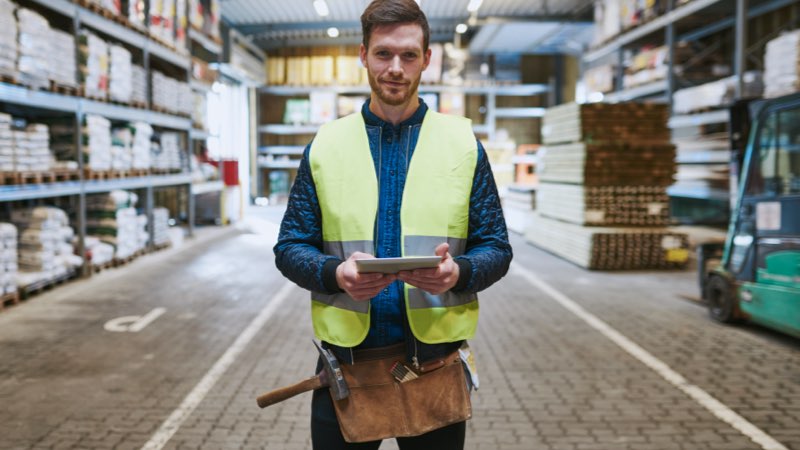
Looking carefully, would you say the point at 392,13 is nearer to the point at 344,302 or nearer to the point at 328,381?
the point at 344,302

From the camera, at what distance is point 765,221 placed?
6418mm

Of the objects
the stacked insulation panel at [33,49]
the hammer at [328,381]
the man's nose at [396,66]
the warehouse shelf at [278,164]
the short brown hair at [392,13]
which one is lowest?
the hammer at [328,381]

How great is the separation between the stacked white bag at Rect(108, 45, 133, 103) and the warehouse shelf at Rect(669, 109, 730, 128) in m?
10.2

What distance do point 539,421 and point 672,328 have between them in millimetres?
3234

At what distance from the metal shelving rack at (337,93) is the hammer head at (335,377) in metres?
22.5

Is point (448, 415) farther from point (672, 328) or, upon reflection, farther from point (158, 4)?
point (158, 4)

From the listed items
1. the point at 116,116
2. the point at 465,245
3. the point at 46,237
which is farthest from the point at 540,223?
the point at 465,245

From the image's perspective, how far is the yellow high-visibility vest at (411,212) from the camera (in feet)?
6.40

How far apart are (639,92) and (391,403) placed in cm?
1549

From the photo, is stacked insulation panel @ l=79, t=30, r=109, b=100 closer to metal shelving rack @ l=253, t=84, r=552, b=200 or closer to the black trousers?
the black trousers

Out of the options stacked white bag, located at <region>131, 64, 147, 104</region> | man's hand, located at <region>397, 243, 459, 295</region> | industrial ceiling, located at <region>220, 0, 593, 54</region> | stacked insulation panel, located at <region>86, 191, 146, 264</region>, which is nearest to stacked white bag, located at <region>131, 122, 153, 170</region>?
stacked white bag, located at <region>131, 64, 147, 104</region>

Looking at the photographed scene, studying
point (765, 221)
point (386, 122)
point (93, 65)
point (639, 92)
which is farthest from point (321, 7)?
point (386, 122)

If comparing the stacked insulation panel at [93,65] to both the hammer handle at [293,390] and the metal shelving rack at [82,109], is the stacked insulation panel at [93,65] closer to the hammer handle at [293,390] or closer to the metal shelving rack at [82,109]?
the metal shelving rack at [82,109]

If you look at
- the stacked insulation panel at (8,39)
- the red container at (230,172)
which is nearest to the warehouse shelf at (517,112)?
the red container at (230,172)
